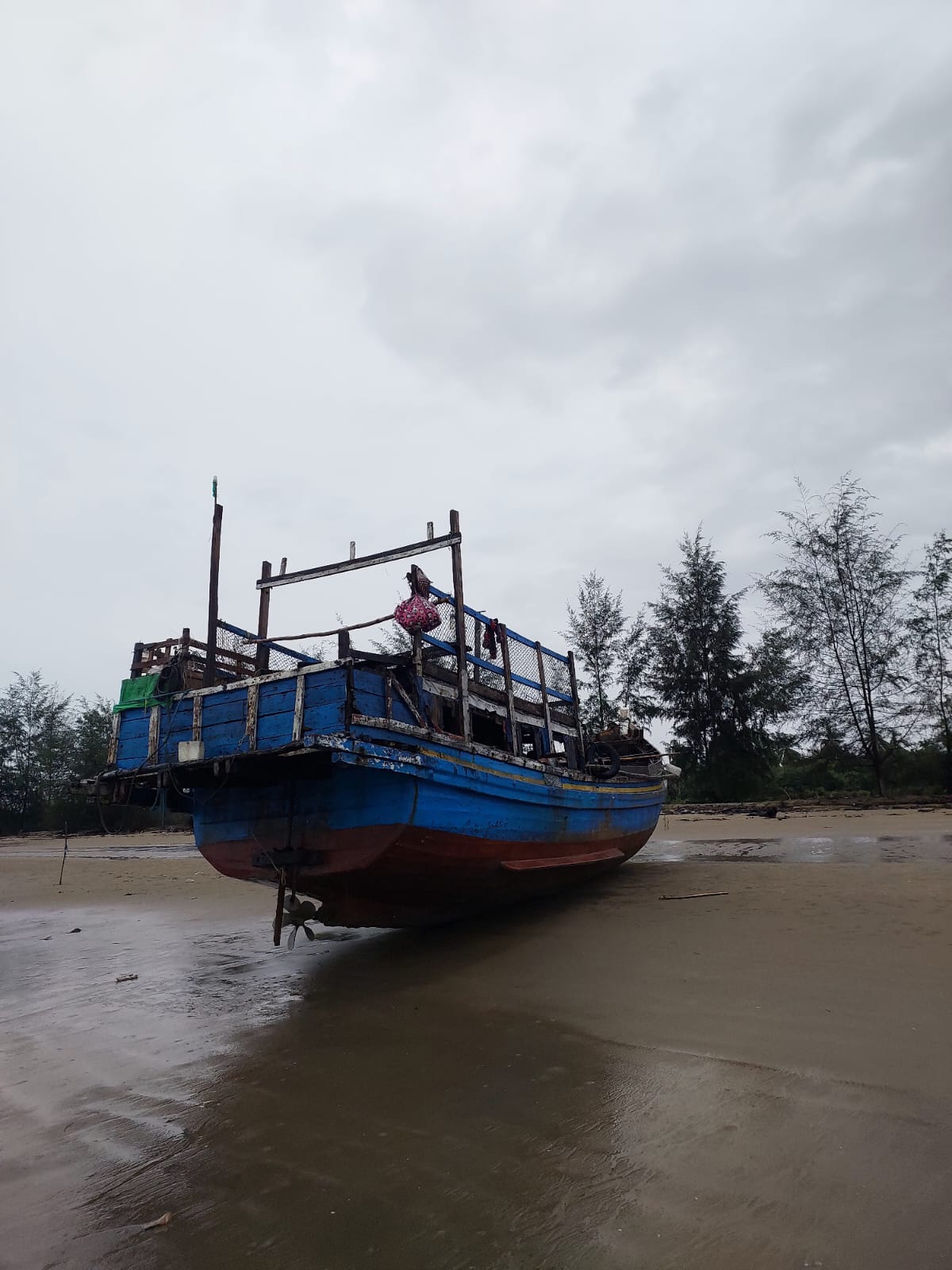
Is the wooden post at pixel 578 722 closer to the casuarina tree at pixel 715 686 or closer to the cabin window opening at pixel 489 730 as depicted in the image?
the cabin window opening at pixel 489 730

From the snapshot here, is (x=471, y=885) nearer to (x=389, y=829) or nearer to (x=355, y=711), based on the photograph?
(x=389, y=829)

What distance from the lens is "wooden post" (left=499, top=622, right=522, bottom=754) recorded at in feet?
28.1

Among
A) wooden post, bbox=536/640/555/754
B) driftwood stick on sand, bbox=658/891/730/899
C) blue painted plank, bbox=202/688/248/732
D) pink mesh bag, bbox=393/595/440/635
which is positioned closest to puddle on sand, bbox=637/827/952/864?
driftwood stick on sand, bbox=658/891/730/899

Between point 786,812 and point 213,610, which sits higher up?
point 213,610

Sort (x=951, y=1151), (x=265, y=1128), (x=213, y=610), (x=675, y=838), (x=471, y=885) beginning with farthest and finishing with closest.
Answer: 1. (x=675, y=838)
2. (x=213, y=610)
3. (x=471, y=885)
4. (x=265, y=1128)
5. (x=951, y=1151)

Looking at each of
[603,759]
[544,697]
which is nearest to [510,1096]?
[544,697]

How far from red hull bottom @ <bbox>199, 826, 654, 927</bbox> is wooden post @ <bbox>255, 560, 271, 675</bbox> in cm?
214

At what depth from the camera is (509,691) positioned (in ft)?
28.6

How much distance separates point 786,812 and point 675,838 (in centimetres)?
593

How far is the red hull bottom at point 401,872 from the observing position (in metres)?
6.41

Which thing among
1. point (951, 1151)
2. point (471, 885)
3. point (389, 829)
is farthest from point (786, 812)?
point (951, 1151)

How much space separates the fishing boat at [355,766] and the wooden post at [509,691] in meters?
0.03

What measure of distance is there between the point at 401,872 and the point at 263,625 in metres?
3.72

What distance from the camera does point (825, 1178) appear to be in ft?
9.10
